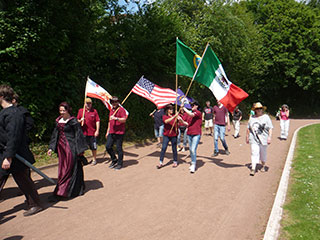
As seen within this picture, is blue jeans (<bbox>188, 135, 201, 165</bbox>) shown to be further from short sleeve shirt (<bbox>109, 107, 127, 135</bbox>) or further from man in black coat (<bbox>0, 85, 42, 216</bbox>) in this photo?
man in black coat (<bbox>0, 85, 42, 216</bbox>)

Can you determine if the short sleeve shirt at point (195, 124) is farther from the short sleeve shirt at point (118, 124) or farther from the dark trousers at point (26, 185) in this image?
the dark trousers at point (26, 185)

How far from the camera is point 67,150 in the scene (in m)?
5.15

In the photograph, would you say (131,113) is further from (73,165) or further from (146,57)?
(73,165)

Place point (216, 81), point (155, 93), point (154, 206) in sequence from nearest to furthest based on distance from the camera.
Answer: point (154, 206) < point (216, 81) < point (155, 93)

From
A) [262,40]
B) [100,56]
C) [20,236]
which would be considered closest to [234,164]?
[20,236]

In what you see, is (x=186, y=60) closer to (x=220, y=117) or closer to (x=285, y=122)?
(x=220, y=117)

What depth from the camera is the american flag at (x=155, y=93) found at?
8.15m

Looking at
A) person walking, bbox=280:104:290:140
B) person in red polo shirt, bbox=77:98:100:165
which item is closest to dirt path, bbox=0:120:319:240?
person in red polo shirt, bbox=77:98:100:165

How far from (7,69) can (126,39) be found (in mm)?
6486

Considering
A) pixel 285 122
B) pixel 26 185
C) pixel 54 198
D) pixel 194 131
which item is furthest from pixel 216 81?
pixel 285 122

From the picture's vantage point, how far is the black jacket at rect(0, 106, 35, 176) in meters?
4.09

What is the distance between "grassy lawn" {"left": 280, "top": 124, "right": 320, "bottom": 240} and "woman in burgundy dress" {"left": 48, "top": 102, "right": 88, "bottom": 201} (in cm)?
400

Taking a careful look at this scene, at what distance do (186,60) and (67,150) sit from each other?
A: 4.05m

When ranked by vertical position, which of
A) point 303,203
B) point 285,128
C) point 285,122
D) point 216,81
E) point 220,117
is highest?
point 216,81
